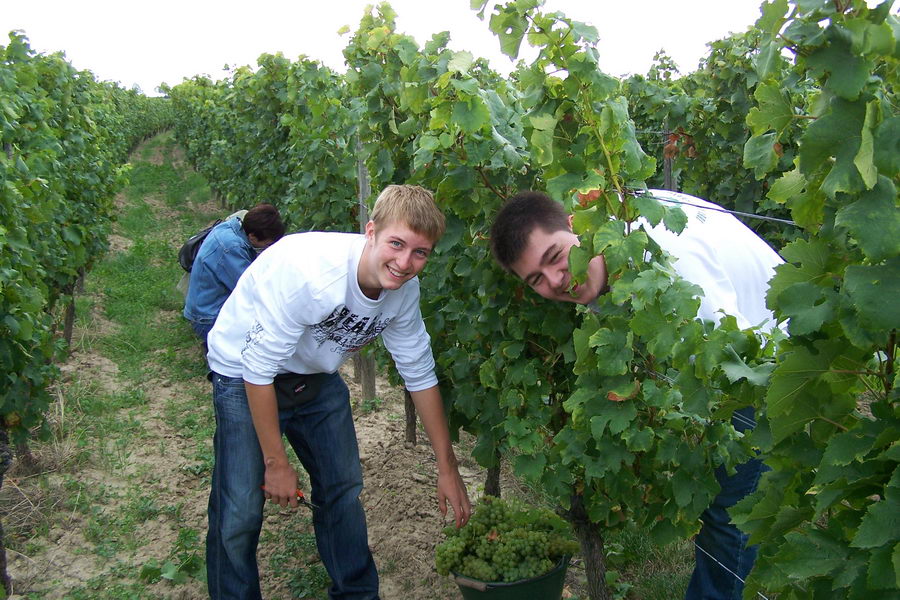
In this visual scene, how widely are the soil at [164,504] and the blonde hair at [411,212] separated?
5.94 feet

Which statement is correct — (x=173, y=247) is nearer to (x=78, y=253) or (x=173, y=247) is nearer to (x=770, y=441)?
(x=78, y=253)

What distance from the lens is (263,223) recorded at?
182 inches

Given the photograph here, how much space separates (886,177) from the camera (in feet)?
3.47

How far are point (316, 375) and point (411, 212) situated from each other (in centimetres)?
82

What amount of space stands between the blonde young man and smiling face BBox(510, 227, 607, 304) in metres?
0.35

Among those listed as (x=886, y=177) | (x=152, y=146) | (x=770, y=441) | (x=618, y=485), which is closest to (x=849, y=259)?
(x=886, y=177)

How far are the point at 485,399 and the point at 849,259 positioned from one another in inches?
79.9

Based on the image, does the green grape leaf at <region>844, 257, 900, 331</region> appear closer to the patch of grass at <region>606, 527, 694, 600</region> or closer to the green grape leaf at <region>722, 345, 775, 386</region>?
the green grape leaf at <region>722, 345, 775, 386</region>

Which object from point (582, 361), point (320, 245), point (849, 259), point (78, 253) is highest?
point (78, 253)

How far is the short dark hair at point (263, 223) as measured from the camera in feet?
15.1

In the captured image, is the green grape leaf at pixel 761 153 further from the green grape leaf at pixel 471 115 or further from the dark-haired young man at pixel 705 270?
the green grape leaf at pixel 471 115

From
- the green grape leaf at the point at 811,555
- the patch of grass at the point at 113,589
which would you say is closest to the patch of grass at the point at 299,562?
the patch of grass at the point at 113,589

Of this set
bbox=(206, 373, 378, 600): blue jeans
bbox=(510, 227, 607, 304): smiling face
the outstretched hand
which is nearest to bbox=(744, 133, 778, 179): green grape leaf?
bbox=(510, 227, 607, 304): smiling face

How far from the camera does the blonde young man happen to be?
2420mm
